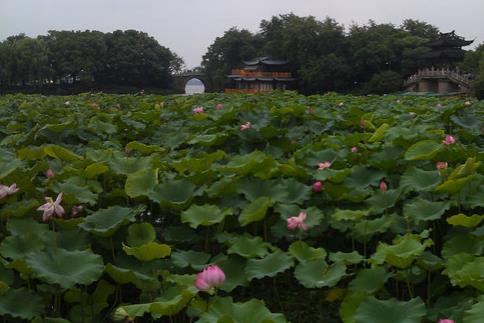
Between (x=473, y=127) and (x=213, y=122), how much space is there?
4.35 ft

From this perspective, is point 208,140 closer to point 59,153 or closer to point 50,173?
point 59,153

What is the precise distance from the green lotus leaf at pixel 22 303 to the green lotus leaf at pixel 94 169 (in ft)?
1.79

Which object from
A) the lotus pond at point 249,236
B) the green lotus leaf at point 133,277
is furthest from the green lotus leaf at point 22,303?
the green lotus leaf at point 133,277

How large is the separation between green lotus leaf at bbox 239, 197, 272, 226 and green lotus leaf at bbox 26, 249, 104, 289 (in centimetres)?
42

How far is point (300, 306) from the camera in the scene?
1715mm

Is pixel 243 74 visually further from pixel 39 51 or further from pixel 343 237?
pixel 343 237

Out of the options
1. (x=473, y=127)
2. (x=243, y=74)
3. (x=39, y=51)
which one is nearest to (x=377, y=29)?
(x=243, y=74)

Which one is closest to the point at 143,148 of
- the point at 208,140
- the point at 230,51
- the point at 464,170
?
the point at 208,140

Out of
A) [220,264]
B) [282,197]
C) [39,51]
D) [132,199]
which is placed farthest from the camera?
[39,51]

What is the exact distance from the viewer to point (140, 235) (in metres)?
1.54

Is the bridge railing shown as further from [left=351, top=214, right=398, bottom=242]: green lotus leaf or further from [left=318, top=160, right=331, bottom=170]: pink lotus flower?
[left=351, top=214, right=398, bottom=242]: green lotus leaf

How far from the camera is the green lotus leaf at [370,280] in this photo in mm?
1363

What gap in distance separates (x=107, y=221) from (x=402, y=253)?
2.54 feet

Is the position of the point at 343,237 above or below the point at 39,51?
below
